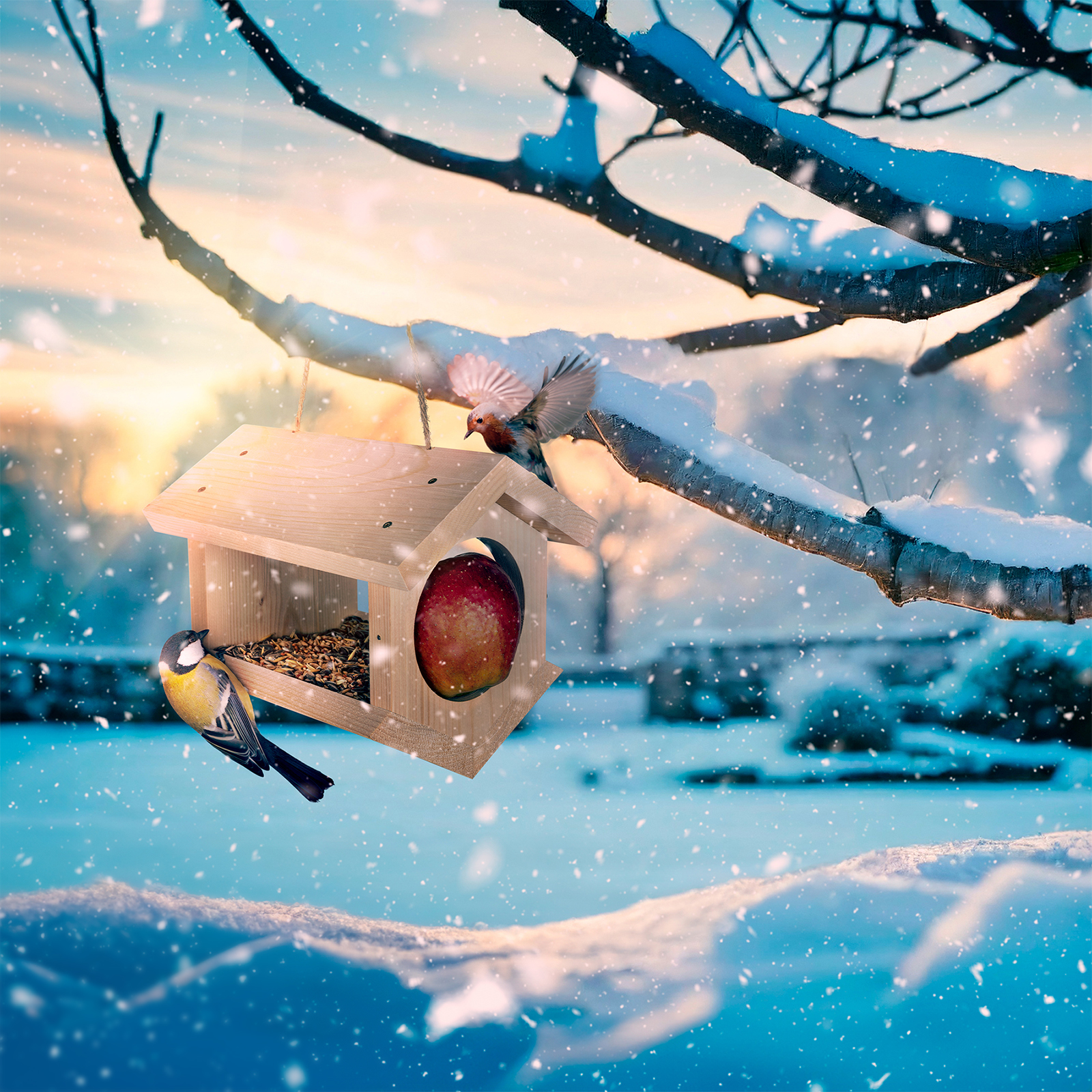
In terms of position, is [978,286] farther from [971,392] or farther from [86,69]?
[971,392]

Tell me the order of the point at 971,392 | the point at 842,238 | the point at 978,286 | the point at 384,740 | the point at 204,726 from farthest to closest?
the point at 971,392 < the point at 842,238 < the point at 978,286 < the point at 204,726 < the point at 384,740

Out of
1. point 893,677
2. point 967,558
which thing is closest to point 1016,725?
point 893,677

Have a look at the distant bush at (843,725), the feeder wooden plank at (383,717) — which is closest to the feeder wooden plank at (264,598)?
the feeder wooden plank at (383,717)

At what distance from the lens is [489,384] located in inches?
77.6

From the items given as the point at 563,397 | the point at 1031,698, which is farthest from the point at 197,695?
the point at 1031,698

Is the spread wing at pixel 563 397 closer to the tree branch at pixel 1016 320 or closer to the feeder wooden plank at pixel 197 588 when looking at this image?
the feeder wooden plank at pixel 197 588

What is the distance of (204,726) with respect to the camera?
192 cm

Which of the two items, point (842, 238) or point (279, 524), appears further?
point (842, 238)

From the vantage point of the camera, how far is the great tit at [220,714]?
191 cm

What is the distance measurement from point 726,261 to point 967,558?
107 centimetres

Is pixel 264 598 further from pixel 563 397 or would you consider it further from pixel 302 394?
pixel 563 397

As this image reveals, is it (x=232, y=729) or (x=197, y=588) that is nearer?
(x=232, y=729)

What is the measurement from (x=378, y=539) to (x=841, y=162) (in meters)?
1.43

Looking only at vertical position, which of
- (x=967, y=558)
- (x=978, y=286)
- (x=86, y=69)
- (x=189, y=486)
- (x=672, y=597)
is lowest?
(x=672, y=597)
